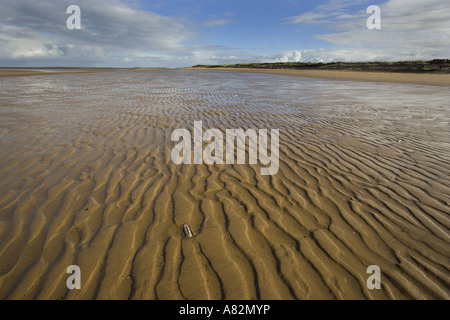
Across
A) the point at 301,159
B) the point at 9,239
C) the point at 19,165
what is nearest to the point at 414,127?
the point at 301,159

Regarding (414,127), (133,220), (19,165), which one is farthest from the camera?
(414,127)

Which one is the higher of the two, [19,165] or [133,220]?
[19,165]

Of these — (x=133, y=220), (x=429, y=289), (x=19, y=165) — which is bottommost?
(x=429, y=289)

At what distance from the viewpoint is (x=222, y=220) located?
304cm

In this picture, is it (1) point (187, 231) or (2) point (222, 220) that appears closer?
(1) point (187, 231)

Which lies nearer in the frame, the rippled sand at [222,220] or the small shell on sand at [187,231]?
the rippled sand at [222,220]

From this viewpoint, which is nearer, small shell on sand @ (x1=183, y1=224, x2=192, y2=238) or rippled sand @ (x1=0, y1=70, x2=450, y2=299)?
rippled sand @ (x1=0, y1=70, x2=450, y2=299)

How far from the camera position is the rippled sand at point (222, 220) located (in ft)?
7.29

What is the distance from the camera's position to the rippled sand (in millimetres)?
2223

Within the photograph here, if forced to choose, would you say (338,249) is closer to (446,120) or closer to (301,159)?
(301,159)

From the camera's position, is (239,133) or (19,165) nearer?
(19,165)

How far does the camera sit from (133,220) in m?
3.03
